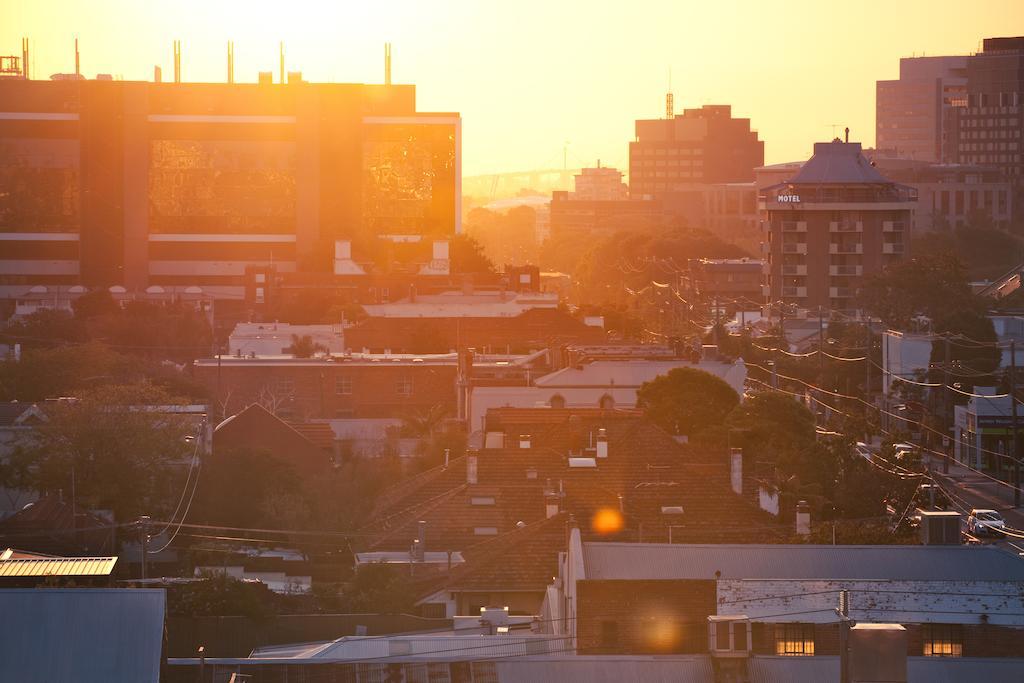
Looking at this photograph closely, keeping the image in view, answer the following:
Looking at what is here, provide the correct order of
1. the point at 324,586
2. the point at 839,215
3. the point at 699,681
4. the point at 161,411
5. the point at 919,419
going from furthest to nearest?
the point at 839,215
the point at 919,419
the point at 161,411
the point at 324,586
the point at 699,681

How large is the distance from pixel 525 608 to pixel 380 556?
161 inches

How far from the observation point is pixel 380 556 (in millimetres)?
29609

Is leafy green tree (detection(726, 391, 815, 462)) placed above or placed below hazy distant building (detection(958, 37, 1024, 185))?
below

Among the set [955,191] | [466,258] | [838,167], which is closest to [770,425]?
[838,167]

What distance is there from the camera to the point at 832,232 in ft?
282

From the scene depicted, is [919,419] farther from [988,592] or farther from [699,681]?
[699,681]

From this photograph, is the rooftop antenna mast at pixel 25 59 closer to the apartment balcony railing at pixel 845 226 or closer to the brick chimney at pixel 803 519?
the apartment balcony railing at pixel 845 226

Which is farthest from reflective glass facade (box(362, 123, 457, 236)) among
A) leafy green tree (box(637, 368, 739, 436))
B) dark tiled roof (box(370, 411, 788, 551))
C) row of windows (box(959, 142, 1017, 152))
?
dark tiled roof (box(370, 411, 788, 551))

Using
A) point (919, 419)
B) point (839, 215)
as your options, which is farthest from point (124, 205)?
point (919, 419)

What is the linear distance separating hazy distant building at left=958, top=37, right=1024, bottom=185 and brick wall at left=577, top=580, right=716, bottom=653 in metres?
Answer: 144

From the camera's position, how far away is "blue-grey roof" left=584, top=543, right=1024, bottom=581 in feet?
74.4

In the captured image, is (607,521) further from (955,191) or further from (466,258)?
(955,191)

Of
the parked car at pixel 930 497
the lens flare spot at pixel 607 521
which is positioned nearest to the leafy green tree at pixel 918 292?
the parked car at pixel 930 497

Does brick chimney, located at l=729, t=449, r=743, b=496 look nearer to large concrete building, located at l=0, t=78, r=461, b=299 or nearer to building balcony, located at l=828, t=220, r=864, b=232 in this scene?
building balcony, located at l=828, t=220, r=864, b=232
